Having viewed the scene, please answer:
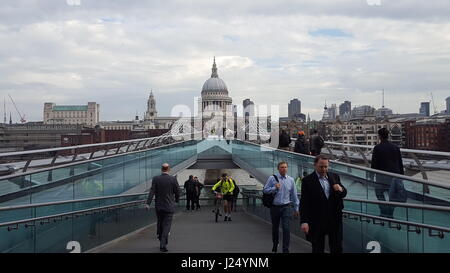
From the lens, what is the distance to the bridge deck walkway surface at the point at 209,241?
9297mm

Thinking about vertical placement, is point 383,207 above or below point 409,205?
below

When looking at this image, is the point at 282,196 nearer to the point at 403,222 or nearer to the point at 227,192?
the point at 403,222

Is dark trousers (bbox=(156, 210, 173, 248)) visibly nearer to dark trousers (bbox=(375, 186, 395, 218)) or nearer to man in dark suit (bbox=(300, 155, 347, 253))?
man in dark suit (bbox=(300, 155, 347, 253))

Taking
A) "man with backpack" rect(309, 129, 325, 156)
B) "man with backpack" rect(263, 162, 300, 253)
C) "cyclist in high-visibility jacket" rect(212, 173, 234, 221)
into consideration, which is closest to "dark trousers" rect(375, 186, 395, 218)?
"man with backpack" rect(263, 162, 300, 253)

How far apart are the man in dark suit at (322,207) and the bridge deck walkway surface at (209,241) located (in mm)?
2634

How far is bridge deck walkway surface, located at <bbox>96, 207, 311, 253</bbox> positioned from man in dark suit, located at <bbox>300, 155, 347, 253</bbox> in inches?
104

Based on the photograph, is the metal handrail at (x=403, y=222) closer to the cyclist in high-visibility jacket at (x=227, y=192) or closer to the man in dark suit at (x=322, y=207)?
the man in dark suit at (x=322, y=207)

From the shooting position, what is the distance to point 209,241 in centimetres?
1039

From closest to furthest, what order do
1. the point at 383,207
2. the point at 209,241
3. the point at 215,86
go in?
the point at 383,207, the point at 209,241, the point at 215,86

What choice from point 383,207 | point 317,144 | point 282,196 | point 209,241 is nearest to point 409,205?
point 383,207

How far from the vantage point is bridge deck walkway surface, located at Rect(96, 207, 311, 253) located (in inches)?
366

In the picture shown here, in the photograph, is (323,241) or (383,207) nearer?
(323,241)

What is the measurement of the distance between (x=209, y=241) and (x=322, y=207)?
429 centimetres
